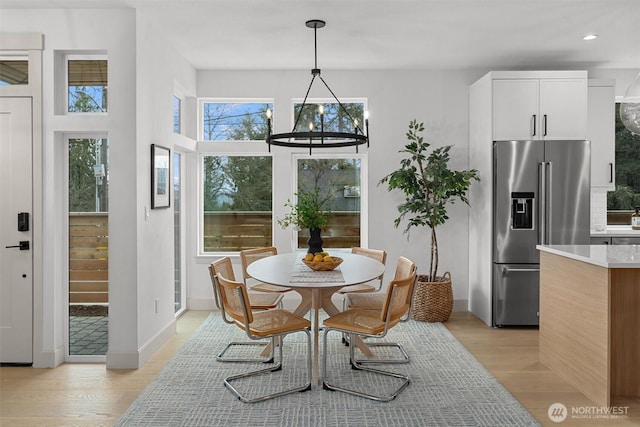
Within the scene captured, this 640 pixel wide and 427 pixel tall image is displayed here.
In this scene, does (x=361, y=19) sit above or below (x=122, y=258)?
above

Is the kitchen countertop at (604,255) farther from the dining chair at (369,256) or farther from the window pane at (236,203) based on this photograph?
the window pane at (236,203)

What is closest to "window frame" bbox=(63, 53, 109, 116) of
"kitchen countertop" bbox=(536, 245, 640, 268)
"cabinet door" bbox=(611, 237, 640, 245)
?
"kitchen countertop" bbox=(536, 245, 640, 268)

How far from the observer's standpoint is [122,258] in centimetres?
362

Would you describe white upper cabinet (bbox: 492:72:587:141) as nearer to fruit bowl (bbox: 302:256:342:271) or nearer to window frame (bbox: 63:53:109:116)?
fruit bowl (bbox: 302:256:342:271)

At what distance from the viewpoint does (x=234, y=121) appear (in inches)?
219

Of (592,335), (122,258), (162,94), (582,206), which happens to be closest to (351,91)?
(162,94)

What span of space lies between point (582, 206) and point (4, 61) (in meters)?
5.22

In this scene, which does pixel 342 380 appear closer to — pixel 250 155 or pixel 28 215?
pixel 28 215

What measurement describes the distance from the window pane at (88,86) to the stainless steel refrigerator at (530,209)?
3.62 metres

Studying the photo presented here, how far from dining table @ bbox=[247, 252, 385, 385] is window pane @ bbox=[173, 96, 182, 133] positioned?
1.98 m

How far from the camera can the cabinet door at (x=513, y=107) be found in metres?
4.78

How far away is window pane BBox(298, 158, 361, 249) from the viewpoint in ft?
18.3

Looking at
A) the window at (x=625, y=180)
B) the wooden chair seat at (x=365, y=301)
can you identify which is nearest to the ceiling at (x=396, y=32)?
the window at (x=625, y=180)

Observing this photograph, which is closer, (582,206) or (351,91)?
(582,206)
